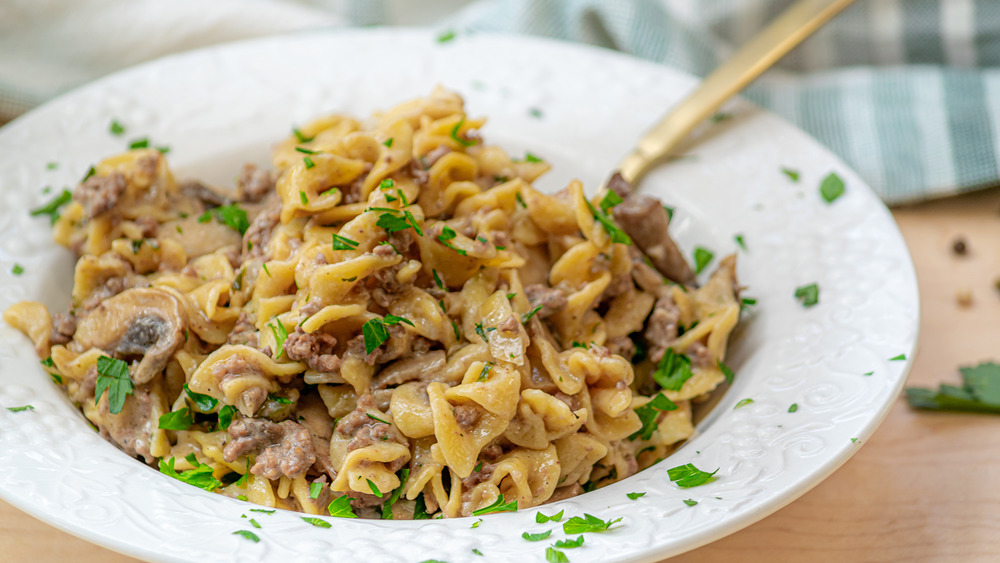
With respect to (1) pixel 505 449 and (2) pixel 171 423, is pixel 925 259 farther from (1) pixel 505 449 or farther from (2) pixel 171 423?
(2) pixel 171 423

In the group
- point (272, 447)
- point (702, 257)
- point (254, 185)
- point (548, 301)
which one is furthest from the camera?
point (702, 257)

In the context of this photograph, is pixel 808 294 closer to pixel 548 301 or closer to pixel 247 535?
pixel 548 301

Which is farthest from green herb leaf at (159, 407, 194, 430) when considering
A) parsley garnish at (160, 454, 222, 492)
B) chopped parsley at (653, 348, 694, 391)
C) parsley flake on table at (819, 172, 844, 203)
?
parsley flake on table at (819, 172, 844, 203)

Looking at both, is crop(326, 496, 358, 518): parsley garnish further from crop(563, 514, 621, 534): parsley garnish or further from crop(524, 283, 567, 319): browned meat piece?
crop(524, 283, 567, 319): browned meat piece

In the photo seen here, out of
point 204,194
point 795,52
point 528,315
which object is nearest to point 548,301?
point 528,315

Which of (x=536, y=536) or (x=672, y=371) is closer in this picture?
(x=536, y=536)

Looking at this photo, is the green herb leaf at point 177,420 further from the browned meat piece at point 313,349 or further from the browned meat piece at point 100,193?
the browned meat piece at point 100,193

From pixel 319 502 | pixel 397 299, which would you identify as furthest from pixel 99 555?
pixel 397 299
